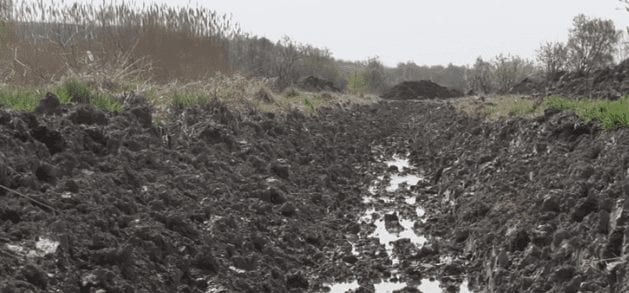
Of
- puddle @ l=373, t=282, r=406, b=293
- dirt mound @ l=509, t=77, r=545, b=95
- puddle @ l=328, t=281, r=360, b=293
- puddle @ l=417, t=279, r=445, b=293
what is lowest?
puddle @ l=328, t=281, r=360, b=293

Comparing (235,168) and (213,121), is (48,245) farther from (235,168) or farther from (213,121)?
(213,121)

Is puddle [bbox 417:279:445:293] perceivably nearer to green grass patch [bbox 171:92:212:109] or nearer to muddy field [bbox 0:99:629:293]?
muddy field [bbox 0:99:629:293]

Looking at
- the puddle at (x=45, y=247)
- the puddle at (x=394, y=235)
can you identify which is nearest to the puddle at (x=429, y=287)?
the puddle at (x=394, y=235)

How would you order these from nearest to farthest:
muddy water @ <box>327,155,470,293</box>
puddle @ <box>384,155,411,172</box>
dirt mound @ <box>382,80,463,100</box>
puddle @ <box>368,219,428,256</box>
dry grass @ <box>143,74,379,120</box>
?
muddy water @ <box>327,155,470,293</box> < puddle @ <box>368,219,428,256</box> < dry grass @ <box>143,74,379,120</box> < puddle @ <box>384,155,411,172</box> < dirt mound @ <box>382,80,463,100</box>

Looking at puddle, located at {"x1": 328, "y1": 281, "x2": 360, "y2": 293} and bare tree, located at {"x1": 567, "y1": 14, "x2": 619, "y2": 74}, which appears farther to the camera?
bare tree, located at {"x1": 567, "y1": 14, "x2": 619, "y2": 74}

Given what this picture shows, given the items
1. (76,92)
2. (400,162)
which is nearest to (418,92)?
(400,162)

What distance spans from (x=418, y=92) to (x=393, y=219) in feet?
149

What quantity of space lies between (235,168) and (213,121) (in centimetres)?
129

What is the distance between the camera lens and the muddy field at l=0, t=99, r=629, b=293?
135 inches

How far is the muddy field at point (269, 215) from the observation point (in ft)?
11.3

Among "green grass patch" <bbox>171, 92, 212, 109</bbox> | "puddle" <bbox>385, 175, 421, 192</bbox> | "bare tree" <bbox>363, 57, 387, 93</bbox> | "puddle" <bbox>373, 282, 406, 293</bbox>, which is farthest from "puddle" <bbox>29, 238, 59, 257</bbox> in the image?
"bare tree" <bbox>363, 57, 387, 93</bbox>

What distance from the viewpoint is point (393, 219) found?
6625 millimetres

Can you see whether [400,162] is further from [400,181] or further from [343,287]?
[343,287]

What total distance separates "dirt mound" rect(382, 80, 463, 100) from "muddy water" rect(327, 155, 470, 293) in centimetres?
3973
